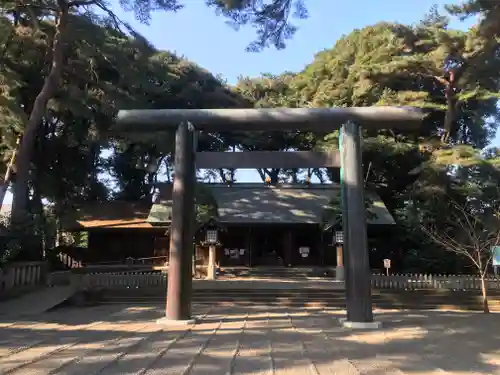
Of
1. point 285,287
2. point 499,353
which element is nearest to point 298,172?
point 285,287

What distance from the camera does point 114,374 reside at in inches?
190

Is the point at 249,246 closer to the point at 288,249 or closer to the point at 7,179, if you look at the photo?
the point at 288,249

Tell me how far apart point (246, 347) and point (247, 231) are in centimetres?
1752

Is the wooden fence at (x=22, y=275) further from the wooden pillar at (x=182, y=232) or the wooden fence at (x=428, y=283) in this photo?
the wooden fence at (x=428, y=283)

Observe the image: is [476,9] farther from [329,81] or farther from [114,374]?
[329,81]

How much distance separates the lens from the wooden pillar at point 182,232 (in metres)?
8.77

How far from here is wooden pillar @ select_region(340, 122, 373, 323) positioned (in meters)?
8.55

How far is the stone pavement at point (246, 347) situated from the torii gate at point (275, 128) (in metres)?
0.70

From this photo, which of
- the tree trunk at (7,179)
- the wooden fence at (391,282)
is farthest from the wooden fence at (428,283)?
the tree trunk at (7,179)

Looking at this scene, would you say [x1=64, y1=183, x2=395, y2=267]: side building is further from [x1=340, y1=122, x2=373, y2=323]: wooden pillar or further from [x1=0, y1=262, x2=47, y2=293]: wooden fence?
[x1=340, y1=122, x2=373, y2=323]: wooden pillar

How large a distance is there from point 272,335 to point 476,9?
7486mm

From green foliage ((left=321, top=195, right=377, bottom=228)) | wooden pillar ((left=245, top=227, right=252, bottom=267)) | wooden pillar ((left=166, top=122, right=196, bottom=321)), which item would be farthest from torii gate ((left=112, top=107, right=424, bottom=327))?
wooden pillar ((left=245, top=227, right=252, bottom=267))

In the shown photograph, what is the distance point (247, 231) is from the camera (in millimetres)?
24062

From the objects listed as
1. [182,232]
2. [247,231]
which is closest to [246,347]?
[182,232]
